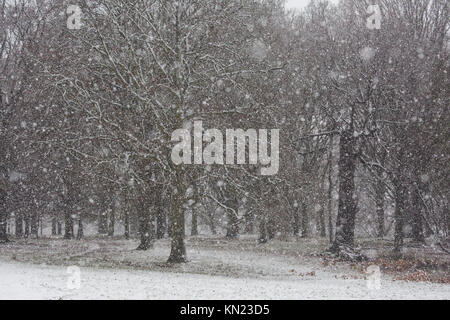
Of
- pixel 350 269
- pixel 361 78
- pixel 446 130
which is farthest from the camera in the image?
pixel 361 78

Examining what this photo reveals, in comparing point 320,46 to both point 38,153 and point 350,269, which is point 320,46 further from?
point 38,153

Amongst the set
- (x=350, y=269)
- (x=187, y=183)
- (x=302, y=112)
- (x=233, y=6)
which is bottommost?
(x=350, y=269)

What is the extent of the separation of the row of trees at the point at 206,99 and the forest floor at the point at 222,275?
161cm

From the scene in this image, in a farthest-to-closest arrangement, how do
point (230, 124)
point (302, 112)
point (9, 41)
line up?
1. point (302, 112)
2. point (9, 41)
3. point (230, 124)

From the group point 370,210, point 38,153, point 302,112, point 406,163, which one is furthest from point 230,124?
point 370,210

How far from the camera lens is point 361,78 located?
22891mm

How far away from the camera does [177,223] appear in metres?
18.5

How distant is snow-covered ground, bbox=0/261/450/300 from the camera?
11500 millimetres

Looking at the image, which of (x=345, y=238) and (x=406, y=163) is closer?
(x=406, y=163)

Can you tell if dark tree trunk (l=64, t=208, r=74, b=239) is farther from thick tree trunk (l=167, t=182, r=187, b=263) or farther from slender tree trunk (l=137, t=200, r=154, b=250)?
thick tree trunk (l=167, t=182, r=187, b=263)

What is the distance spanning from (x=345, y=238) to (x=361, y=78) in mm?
7553

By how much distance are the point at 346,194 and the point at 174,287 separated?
13090 millimetres

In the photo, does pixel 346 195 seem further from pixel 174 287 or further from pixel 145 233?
pixel 174 287

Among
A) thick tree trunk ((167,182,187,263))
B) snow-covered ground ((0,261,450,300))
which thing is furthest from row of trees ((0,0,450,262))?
snow-covered ground ((0,261,450,300))
